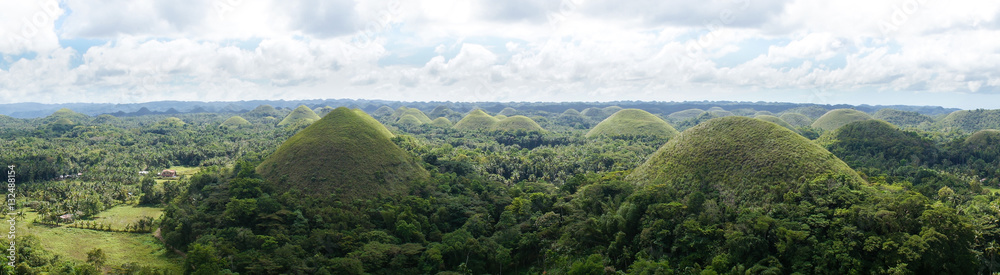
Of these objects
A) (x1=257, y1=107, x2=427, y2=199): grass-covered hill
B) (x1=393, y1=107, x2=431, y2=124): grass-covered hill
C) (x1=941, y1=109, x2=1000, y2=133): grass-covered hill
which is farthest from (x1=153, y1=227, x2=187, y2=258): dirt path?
(x1=941, y1=109, x2=1000, y2=133): grass-covered hill

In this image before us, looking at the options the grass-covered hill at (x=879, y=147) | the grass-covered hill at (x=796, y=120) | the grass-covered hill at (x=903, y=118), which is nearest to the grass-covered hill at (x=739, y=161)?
the grass-covered hill at (x=879, y=147)

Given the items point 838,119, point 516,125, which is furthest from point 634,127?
point 838,119

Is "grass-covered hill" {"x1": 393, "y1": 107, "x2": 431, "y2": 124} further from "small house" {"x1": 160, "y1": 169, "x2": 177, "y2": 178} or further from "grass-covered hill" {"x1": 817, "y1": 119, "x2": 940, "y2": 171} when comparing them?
"grass-covered hill" {"x1": 817, "y1": 119, "x2": 940, "y2": 171}

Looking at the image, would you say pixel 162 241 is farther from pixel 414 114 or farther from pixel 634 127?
pixel 414 114

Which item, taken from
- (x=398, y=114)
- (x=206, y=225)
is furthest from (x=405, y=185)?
(x=398, y=114)

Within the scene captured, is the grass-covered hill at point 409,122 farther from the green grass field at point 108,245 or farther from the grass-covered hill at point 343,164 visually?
the green grass field at point 108,245

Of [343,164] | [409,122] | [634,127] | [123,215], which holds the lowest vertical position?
[123,215]

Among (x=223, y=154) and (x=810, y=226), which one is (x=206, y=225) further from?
(x=223, y=154)
